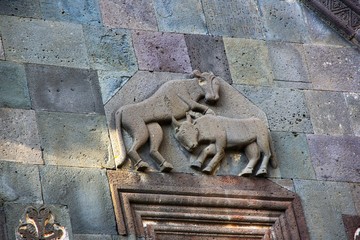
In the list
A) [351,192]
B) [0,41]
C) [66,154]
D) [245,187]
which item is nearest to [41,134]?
[66,154]

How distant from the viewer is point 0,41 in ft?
42.2

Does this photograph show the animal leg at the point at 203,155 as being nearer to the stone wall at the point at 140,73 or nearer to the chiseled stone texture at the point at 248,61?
the stone wall at the point at 140,73

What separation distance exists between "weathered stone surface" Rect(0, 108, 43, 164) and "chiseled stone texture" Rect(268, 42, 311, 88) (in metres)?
2.65

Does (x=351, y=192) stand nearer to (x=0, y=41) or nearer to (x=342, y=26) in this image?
(x=342, y=26)

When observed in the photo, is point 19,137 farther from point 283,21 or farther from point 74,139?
point 283,21

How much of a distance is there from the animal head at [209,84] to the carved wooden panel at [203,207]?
829 millimetres

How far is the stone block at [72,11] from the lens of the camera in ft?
43.6

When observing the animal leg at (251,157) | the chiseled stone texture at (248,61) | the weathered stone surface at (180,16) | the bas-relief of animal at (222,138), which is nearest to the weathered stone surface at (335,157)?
the bas-relief of animal at (222,138)

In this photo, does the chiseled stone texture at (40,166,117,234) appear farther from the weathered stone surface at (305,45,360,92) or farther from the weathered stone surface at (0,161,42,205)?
the weathered stone surface at (305,45,360,92)

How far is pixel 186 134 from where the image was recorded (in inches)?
504

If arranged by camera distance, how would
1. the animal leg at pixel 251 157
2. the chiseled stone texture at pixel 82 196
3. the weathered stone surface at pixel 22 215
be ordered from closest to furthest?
the weathered stone surface at pixel 22 215, the chiseled stone texture at pixel 82 196, the animal leg at pixel 251 157

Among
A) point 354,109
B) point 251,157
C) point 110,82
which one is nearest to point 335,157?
point 354,109

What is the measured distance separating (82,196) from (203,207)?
113 centimetres

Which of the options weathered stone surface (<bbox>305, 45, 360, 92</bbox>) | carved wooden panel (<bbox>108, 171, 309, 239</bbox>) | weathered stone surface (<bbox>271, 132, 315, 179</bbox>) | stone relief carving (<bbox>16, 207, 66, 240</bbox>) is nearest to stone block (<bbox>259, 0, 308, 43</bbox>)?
weathered stone surface (<bbox>305, 45, 360, 92</bbox>)
